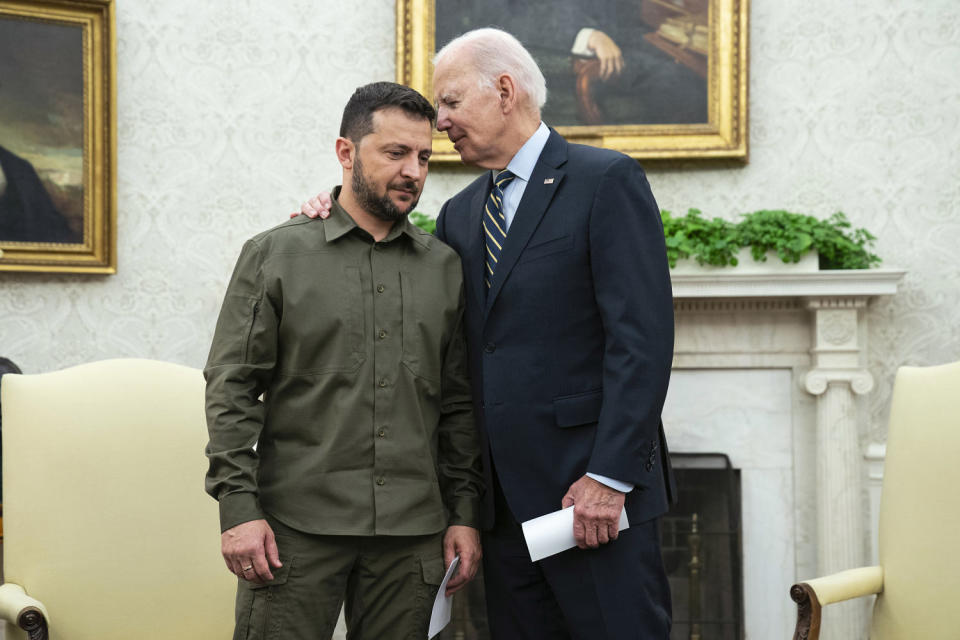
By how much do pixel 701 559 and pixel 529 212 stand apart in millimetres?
2091

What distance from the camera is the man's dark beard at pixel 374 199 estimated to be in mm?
1828

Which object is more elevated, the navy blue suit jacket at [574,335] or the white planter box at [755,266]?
the white planter box at [755,266]

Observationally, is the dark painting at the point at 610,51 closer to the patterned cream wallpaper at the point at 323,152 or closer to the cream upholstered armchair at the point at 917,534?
the patterned cream wallpaper at the point at 323,152

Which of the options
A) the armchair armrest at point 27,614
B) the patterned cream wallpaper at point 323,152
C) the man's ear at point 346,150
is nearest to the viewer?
the man's ear at point 346,150

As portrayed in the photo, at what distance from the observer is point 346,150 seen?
1.87 meters

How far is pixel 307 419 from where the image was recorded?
1756 mm

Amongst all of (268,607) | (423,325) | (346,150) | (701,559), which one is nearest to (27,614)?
(268,607)

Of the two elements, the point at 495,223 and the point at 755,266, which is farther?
the point at 755,266

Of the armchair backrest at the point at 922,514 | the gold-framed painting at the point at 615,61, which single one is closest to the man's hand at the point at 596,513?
the armchair backrest at the point at 922,514

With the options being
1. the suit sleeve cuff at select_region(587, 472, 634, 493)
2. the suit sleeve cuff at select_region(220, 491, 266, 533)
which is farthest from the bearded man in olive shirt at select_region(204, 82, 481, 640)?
the suit sleeve cuff at select_region(587, 472, 634, 493)

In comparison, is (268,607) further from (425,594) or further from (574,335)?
(574,335)

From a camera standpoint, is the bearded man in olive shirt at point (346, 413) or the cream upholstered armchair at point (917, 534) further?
the cream upholstered armchair at point (917, 534)

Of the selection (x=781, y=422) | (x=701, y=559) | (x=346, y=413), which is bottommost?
(x=701, y=559)

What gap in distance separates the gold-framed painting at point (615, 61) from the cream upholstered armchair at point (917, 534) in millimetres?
1454
